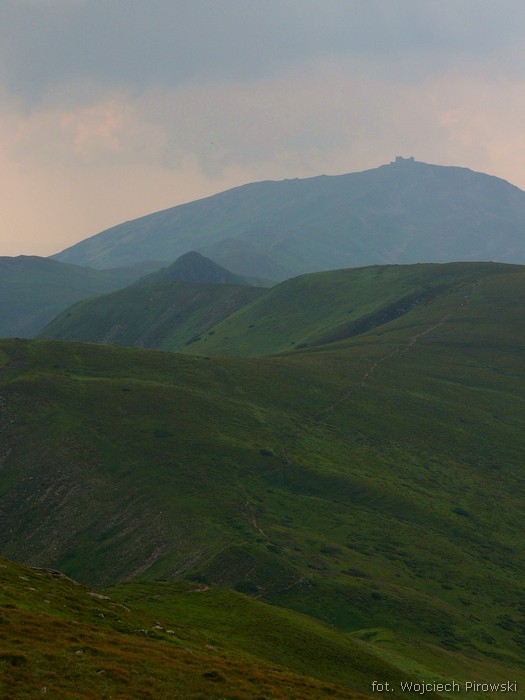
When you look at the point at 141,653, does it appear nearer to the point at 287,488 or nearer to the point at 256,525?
the point at 256,525

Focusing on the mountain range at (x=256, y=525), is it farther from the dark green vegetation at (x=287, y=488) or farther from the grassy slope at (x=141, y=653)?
the dark green vegetation at (x=287, y=488)

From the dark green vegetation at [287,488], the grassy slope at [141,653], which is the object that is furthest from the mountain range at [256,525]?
the dark green vegetation at [287,488]

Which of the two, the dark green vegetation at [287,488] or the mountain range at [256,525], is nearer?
the mountain range at [256,525]

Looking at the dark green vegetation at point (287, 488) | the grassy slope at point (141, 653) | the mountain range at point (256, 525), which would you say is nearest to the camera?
the grassy slope at point (141, 653)

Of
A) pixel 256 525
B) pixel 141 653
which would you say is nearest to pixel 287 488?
pixel 256 525

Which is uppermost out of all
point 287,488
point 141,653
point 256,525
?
point 141,653

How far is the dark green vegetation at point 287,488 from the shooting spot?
90312 millimetres

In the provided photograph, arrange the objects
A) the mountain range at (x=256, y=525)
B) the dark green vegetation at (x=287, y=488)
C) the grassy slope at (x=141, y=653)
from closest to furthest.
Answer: the grassy slope at (x=141, y=653), the mountain range at (x=256, y=525), the dark green vegetation at (x=287, y=488)

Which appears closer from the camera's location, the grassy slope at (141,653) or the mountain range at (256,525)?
the grassy slope at (141,653)

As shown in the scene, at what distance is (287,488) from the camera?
125 m

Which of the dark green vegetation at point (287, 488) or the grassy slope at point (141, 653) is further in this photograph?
the dark green vegetation at point (287, 488)

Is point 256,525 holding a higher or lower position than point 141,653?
lower

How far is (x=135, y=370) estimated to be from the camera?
165 metres

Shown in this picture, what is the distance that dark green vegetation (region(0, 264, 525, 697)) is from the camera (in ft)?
296
